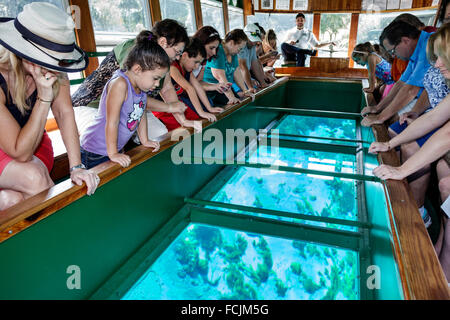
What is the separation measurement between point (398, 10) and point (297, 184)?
26.9 feet

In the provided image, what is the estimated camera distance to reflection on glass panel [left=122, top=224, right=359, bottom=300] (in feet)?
5.03

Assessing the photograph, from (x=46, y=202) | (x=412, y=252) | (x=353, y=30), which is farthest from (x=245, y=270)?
(x=353, y=30)

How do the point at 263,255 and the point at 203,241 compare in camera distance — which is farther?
the point at 203,241

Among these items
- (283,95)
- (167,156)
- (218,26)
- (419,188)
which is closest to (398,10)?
(218,26)

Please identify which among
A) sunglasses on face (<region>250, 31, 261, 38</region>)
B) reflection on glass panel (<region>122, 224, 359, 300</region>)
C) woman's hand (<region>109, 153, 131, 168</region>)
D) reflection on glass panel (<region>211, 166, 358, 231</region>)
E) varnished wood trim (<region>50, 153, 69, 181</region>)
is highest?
sunglasses on face (<region>250, 31, 261, 38</region>)

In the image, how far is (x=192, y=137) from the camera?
2021mm

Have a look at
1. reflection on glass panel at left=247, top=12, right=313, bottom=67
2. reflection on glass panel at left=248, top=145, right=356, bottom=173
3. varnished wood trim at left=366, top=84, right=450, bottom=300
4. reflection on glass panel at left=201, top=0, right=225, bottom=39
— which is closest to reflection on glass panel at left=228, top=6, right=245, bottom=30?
reflection on glass panel at left=247, top=12, right=313, bottom=67

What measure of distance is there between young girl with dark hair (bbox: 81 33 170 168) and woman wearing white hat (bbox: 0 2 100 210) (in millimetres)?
258

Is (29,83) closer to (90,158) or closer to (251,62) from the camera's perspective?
(90,158)

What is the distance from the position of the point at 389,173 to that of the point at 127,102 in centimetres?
133

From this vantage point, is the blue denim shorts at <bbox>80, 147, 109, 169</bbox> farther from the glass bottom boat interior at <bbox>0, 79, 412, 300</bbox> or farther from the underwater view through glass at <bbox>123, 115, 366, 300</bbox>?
the underwater view through glass at <bbox>123, 115, 366, 300</bbox>

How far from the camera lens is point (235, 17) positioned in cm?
861

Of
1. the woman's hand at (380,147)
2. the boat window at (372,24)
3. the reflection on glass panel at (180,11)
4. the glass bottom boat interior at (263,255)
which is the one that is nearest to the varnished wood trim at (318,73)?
the reflection on glass panel at (180,11)
